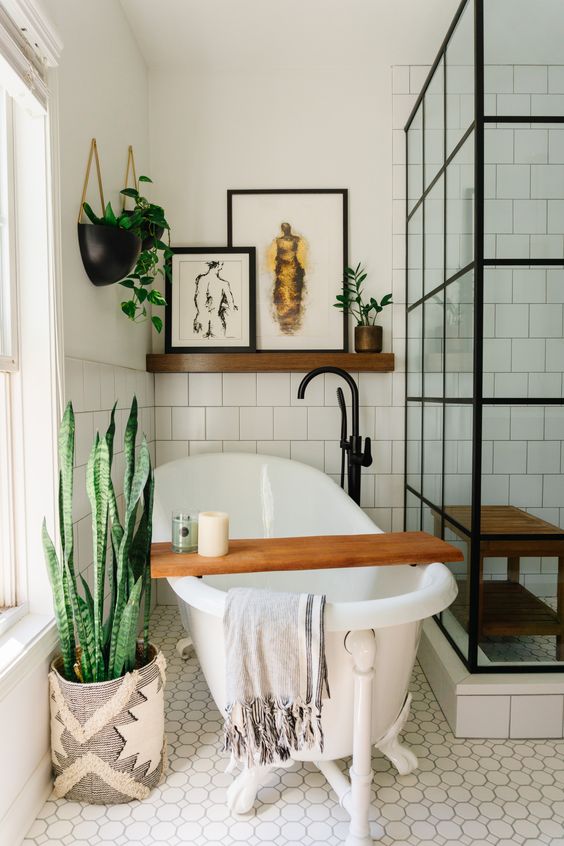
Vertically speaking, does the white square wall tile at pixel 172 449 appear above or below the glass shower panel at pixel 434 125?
below

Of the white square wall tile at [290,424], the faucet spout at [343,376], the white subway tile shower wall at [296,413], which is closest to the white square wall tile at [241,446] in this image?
the white subway tile shower wall at [296,413]

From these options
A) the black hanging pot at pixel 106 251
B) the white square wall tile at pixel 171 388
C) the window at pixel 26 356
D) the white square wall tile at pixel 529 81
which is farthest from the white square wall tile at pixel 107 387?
the white square wall tile at pixel 529 81

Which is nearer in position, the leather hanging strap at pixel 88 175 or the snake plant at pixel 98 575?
the snake plant at pixel 98 575

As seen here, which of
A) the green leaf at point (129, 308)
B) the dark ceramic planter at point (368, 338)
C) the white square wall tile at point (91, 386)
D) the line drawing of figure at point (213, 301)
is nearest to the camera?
the white square wall tile at point (91, 386)

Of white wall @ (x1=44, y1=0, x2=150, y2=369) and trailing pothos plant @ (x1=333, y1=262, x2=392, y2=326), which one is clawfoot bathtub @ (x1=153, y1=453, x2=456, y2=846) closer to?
white wall @ (x1=44, y1=0, x2=150, y2=369)

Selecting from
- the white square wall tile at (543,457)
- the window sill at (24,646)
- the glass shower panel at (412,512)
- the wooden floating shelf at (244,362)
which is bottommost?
the window sill at (24,646)

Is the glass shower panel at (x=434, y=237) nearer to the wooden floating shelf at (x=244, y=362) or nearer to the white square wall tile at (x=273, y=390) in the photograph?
the wooden floating shelf at (x=244, y=362)

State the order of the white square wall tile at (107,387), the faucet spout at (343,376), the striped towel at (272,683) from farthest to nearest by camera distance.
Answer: the faucet spout at (343,376) < the white square wall tile at (107,387) < the striped towel at (272,683)

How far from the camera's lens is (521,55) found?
179 centimetres

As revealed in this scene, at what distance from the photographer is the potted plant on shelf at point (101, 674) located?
1.54 metres

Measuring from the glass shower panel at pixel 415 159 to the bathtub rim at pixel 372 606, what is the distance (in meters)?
1.90

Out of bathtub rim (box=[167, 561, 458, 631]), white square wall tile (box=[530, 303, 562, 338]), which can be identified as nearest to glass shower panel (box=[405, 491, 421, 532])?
white square wall tile (box=[530, 303, 562, 338])

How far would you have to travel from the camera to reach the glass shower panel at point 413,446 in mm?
2725

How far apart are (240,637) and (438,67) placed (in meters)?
2.31
